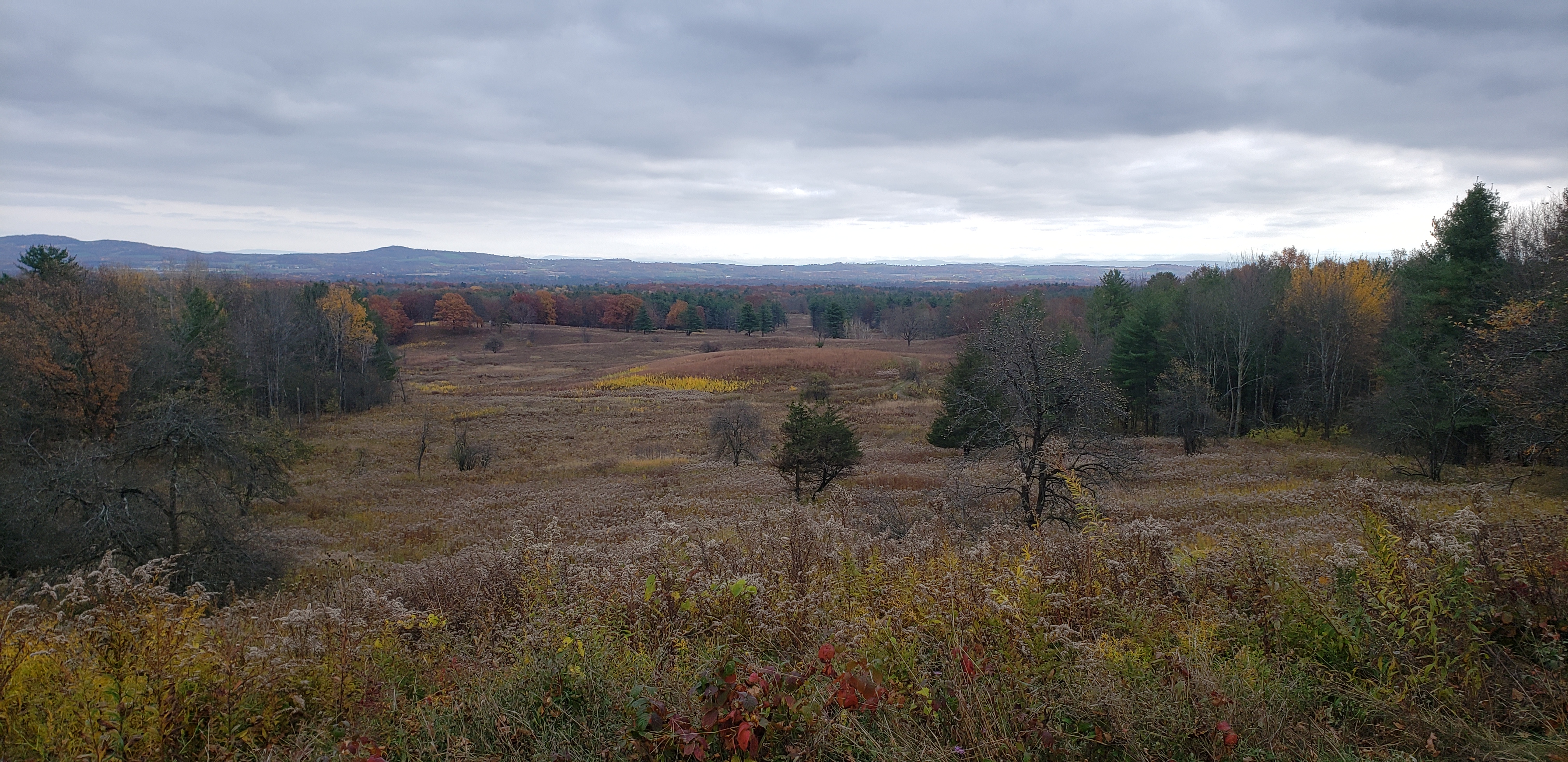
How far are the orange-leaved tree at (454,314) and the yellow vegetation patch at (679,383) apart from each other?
4824 cm

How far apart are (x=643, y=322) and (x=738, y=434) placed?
9171 cm

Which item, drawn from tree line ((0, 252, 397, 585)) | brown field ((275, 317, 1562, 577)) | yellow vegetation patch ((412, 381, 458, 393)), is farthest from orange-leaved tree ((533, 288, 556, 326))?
tree line ((0, 252, 397, 585))

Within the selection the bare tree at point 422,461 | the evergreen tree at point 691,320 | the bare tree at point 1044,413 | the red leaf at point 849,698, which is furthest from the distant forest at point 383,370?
the evergreen tree at point 691,320

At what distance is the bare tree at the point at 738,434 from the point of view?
3234cm

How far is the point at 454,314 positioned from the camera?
105 m

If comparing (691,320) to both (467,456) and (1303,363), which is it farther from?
(1303,363)

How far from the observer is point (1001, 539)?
607 cm

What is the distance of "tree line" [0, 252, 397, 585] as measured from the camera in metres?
13.0

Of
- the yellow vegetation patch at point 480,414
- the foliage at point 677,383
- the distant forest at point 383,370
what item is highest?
the distant forest at point 383,370

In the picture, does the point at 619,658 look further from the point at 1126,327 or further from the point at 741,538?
the point at 1126,327

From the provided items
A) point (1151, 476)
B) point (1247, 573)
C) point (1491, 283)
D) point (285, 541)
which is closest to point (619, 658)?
point (1247, 573)

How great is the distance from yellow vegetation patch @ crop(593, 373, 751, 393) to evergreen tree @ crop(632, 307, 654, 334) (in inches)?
2088

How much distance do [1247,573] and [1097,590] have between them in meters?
1.23

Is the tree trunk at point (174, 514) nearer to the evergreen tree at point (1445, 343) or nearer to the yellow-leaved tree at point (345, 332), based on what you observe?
the evergreen tree at point (1445, 343)
